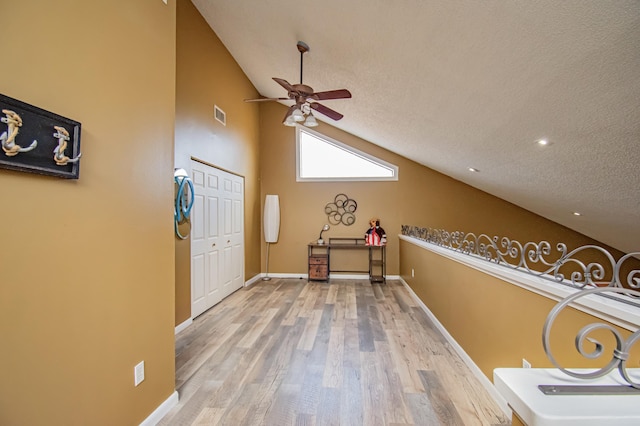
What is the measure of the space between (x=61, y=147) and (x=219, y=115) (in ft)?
10.6

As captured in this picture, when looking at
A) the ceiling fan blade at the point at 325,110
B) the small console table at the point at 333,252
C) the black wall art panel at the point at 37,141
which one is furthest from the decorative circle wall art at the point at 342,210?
the black wall art panel at the point at 37,141

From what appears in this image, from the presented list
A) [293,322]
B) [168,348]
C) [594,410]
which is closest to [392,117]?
[293,322]

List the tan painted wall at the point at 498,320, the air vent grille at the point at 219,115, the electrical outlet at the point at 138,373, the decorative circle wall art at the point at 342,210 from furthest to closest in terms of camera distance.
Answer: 1. the decorative circle wall art at the point at 342,210
2. the air vent grille at the point at 219,115
3. the electrical outlet at the point at 138,373
4. the tan painted wall at the point at 498,320

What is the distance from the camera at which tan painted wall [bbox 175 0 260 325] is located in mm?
3322

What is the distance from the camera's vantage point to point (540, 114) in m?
2.17

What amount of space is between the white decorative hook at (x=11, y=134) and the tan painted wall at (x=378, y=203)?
5.07 metres

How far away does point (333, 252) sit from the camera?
237 inches

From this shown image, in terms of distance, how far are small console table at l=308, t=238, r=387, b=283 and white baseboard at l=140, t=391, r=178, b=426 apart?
147 inches

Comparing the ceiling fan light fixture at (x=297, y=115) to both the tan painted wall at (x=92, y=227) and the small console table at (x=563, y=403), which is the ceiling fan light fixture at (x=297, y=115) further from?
the small console table at (x=563, y=403)

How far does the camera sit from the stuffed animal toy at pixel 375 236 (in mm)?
5691

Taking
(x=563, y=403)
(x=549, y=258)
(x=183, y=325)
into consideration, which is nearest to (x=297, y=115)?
(x=183, y=325)

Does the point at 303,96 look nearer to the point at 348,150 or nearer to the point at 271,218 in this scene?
the point at 348,150

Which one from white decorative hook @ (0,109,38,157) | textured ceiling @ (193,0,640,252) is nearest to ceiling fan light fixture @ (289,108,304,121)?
textured ceiling @ (193,0,640,252)

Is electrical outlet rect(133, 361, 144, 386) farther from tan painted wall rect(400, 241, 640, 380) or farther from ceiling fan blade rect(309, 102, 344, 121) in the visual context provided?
ceiling fan blade rect(309, 102, 344, 121)
